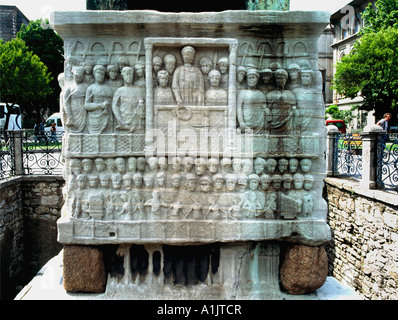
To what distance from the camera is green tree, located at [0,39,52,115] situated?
773 inches

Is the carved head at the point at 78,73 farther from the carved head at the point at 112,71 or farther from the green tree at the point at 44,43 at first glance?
the green tree at the point at 44,43

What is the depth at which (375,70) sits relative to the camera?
2117 cm

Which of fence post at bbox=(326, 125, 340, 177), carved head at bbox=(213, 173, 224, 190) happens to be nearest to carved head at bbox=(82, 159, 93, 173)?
carved head at bbox=(213, 173, 224, 190)

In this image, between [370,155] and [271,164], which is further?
[370,155]

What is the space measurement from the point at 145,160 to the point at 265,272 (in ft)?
5.64

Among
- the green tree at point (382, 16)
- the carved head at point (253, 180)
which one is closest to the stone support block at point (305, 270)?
the carved head at point (253, 180)

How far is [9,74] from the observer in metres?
19.7

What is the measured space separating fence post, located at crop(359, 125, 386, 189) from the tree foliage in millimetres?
17158

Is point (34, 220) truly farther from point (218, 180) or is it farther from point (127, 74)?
point (218, 180)

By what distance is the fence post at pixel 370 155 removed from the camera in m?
6.32

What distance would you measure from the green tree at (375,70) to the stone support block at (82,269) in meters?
22.5

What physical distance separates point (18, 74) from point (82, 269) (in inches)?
813

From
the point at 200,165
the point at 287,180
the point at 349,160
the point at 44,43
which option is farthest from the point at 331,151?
the point at 44,43

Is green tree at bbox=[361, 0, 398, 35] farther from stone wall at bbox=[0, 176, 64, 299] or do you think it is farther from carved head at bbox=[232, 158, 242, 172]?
carved head at bbox=[232, 158, 242, 172]
